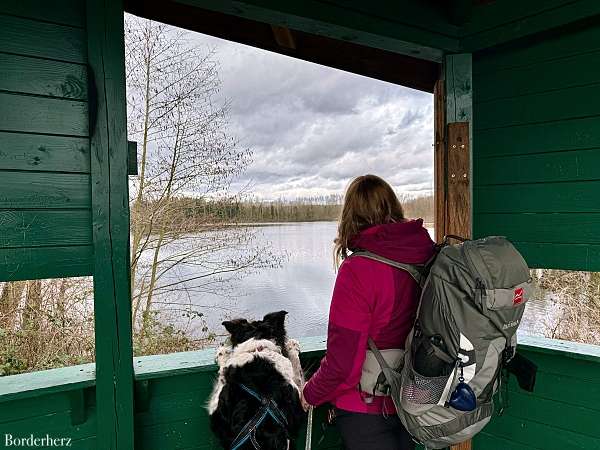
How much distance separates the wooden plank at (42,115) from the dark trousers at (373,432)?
1552mm

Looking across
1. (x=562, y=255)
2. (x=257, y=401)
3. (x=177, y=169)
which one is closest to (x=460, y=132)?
(x=562, y=255)

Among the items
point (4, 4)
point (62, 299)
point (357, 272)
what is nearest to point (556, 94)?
point (357, 272)

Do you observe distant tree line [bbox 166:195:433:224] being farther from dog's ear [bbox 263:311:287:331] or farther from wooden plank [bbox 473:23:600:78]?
wooden plank [bbox 473:23:600:78]

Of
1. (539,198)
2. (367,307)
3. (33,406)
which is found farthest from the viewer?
(539,198)

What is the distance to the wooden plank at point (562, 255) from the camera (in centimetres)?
216

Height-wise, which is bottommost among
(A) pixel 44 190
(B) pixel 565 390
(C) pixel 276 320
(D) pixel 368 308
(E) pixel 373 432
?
(B) pixel 565 390

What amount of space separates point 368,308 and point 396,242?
263 millimetres

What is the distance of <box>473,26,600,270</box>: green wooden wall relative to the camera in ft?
7.14

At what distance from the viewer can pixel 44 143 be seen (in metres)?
1.65

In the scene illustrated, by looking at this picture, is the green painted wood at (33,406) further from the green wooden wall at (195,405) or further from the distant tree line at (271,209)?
the distant tree line at (271,209)

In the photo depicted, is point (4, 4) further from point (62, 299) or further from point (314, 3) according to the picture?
point (62, 299)

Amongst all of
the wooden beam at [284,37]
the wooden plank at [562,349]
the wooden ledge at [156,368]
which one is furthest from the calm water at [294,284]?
the wooden beam at [284,37]

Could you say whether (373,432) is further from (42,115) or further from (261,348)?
(42,115)

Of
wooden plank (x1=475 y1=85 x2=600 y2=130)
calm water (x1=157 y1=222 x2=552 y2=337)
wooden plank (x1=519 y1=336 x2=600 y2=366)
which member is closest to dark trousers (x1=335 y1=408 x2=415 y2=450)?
calm water (x1=157 y1=222 x2=552 y2=337)
